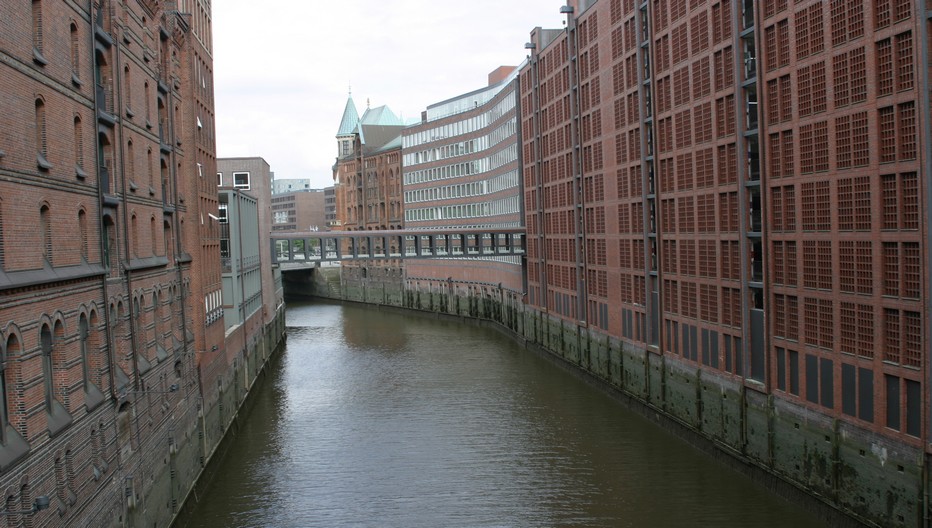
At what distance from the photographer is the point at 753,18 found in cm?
3098

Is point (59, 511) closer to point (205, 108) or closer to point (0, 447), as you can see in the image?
point (0, 447)

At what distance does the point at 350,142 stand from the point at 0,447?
5713 inches

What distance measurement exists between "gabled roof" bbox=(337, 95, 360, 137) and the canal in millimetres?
104744

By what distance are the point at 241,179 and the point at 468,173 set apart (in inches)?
1527

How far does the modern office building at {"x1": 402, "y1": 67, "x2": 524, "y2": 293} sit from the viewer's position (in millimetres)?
82125

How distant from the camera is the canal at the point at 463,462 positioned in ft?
96.4

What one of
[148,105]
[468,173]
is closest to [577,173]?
[148,105]

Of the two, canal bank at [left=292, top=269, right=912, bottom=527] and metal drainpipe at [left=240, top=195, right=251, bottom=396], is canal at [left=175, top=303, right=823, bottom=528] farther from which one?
metal drainpipe at [left=240, top=195, right=251, bottom=396]

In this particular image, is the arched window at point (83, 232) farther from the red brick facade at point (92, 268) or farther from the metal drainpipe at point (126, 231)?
the metal drainpipe at point (126, 231)

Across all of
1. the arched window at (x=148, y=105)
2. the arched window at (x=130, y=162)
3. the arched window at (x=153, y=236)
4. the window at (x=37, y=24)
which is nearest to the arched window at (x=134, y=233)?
the arched window at (x=130, y=162)

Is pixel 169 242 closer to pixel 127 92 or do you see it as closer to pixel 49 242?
pixel 127 92

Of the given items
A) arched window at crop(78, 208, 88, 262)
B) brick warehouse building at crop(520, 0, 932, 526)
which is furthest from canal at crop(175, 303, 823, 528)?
arched window at crop(78, 208, 88, 262)

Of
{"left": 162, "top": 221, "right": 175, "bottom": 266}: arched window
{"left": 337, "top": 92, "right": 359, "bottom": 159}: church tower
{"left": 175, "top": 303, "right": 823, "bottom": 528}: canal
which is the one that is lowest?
{"left": 175, "top": 303, "right": 823, "bottom": 528}: canal

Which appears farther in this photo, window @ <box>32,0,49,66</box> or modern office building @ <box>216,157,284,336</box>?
modern office building @ <box>216,157,284,336</box>
